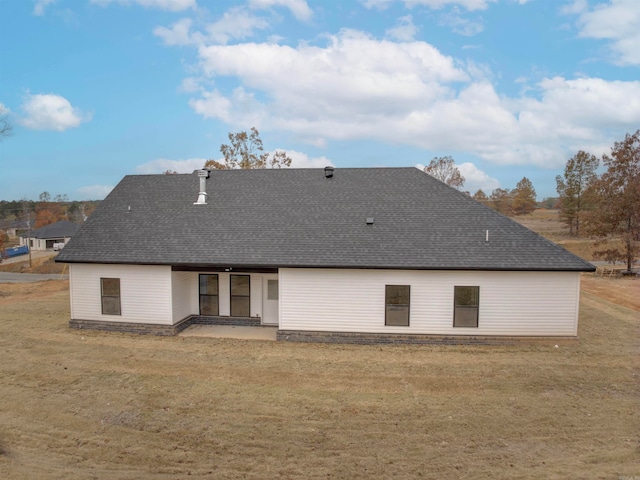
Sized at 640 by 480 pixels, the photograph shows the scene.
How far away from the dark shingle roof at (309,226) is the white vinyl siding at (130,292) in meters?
0.50

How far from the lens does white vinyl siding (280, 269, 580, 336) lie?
13.6 m

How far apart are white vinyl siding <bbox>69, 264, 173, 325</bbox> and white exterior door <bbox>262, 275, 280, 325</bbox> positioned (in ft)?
11.3

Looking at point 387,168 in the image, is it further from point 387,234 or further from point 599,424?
point 599,424

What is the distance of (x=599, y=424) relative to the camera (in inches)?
335

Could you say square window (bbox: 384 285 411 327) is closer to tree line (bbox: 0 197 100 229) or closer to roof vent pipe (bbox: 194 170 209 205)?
roof vent pipe (bbox: 194 170 209 205)

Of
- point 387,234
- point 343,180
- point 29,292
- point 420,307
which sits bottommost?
point 29,292

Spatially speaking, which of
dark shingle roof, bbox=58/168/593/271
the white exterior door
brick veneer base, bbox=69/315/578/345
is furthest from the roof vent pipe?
brick veneer base, bbox=69/315/578/345

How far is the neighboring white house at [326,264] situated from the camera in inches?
541

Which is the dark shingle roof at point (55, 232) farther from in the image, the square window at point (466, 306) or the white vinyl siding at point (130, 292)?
the square window at point (466, 306)

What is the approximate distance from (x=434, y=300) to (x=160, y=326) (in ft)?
32.5

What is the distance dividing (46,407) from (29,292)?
19.7 metres

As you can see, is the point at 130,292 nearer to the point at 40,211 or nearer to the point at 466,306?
the point at 466,306

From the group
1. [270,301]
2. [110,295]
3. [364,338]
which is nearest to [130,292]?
[110,295]

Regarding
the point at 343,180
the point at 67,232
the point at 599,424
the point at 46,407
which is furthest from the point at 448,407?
the point at 67,232
